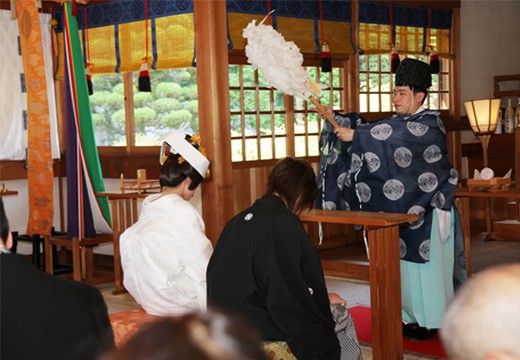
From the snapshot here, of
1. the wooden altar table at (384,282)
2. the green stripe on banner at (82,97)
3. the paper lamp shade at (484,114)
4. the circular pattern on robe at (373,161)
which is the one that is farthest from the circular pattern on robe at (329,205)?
Result: the paper lamp shade at (484,114)

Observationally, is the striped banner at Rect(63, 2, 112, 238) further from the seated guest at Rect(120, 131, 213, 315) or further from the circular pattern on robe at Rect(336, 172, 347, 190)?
the seated guest at Rect(120, 131, 213, 315)

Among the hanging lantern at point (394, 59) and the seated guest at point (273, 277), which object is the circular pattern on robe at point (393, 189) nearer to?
the seated guest at point (273, 277)

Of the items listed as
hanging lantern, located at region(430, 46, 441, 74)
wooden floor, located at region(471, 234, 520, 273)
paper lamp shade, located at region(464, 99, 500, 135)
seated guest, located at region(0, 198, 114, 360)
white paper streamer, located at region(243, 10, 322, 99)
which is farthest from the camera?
hanging lantern, located at region(430, 46, 441, 74)

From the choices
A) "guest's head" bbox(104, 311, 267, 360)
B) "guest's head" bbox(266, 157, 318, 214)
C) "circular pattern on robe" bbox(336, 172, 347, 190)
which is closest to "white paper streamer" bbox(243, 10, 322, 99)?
"circular pattern on robe" bbox(336, 172, 347, 190)

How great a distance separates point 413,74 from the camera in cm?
434

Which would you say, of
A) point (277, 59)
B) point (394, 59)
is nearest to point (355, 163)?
point (277, 59)

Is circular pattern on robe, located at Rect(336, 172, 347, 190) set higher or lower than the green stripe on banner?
lower

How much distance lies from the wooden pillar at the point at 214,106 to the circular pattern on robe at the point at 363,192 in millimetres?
Result: 1453

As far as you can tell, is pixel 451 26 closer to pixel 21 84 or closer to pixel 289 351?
pixel 21 84

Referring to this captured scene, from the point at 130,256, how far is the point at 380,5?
203 inches

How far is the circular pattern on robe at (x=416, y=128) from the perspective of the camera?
170 inches

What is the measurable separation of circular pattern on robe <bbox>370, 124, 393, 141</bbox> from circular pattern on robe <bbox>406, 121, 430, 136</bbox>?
103mm

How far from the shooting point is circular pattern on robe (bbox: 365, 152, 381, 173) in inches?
171

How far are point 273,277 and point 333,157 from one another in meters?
2.14
